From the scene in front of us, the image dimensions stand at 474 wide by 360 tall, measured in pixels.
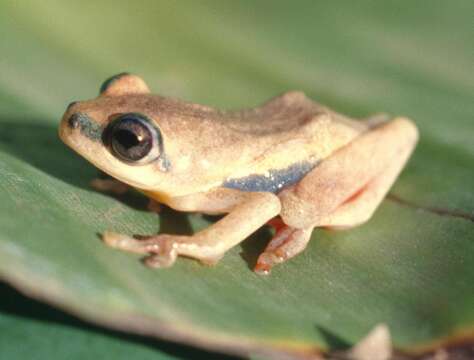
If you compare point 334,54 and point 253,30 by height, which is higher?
point 253,30

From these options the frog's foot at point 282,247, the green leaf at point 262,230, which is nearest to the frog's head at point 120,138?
the green leaf at point 262,230

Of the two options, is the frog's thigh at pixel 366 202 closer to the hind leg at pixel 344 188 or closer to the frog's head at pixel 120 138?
the hind leg at pixel 344 188

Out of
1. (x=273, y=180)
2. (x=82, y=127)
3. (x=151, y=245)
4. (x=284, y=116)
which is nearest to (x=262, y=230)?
(x=273, y=180)

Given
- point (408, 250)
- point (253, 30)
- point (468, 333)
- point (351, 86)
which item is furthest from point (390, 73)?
point (468, 333)

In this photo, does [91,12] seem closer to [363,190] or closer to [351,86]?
[351,86]

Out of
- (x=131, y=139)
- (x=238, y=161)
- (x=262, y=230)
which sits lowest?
(x=262, y=230)

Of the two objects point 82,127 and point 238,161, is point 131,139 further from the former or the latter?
point 238,161
